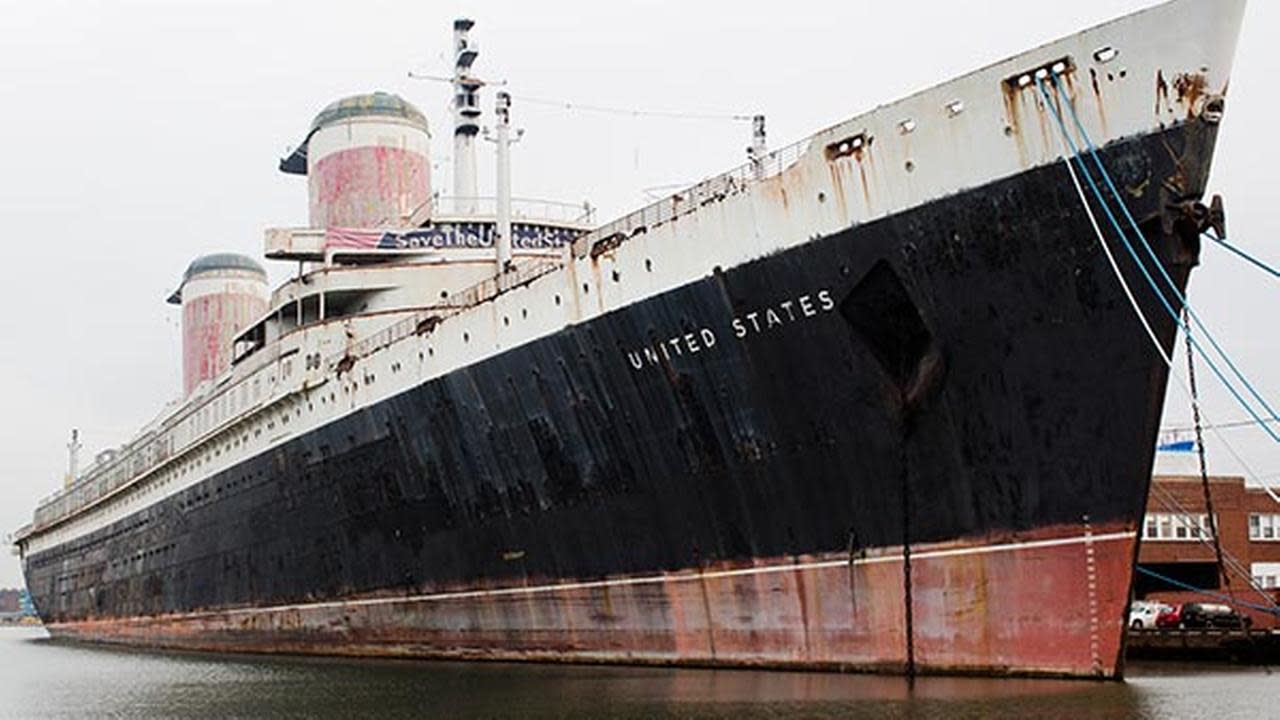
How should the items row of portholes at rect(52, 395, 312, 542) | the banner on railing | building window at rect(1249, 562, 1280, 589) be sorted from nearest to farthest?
the banner on railing → row of portholes at rect(52, 395, 312, 542) → building window at rect(1249, 562, 1280, 589)

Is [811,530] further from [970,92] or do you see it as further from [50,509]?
[50,509]

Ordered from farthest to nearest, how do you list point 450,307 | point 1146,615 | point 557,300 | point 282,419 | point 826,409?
point 282,419, point 1146,615, point 450,307, point 557,300, point 826,409

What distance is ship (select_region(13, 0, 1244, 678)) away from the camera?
46.5 ft

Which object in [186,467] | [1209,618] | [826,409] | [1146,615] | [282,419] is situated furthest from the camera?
[186,467]

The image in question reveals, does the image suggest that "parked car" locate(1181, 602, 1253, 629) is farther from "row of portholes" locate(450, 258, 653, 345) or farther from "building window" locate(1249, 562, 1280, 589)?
"row of portholes" locate(450, 258, 653, 345)

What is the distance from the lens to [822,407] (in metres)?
16.0

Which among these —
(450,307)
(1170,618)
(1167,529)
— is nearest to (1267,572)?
(1167,529)

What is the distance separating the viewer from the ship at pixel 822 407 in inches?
558

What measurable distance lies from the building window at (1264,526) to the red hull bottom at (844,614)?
26.3 metres

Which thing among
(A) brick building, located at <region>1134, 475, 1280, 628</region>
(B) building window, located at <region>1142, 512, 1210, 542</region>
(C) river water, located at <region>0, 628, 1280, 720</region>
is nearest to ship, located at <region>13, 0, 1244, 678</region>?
(C) river water, located at <region>0, 628, 1280, 720</region>

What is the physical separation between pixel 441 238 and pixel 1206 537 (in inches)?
836

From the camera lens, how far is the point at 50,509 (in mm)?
54688

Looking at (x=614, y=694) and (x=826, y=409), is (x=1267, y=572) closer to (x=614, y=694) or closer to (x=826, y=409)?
(x=826, y=409)

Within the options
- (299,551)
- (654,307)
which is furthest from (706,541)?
(299,551)
